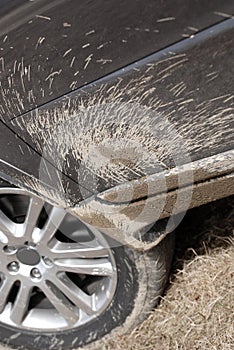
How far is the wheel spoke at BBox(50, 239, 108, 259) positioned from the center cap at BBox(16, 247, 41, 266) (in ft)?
0.23

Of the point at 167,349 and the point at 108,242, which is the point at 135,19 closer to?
the point at 108,242

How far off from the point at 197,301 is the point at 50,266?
69 cm

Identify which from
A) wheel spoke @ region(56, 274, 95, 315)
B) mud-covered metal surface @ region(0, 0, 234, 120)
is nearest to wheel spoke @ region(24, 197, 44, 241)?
wheel spoke @ region(56, 274, 95, 315)

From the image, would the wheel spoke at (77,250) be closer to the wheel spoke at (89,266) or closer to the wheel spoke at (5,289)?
the wheel spoke at (89,266)

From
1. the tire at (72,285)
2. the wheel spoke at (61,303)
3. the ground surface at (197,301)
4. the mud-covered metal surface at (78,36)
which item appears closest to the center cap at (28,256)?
the tire at (72,285)

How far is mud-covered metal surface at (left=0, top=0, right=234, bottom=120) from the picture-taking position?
6.97 ft

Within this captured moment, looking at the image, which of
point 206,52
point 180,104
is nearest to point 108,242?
point 180,104

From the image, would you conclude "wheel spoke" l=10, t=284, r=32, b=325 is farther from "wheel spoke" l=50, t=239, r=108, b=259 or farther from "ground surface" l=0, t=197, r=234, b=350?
"ground surface" l=0, t=197, r=234, b=350

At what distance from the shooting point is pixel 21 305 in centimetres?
323

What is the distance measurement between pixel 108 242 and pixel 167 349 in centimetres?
60

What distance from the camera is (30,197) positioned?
2939 millimetres

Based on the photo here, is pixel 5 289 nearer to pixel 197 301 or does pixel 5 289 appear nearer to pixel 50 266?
pixel 50 266

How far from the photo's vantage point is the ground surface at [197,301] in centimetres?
322

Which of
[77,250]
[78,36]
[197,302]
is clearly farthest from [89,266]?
[78,36]
